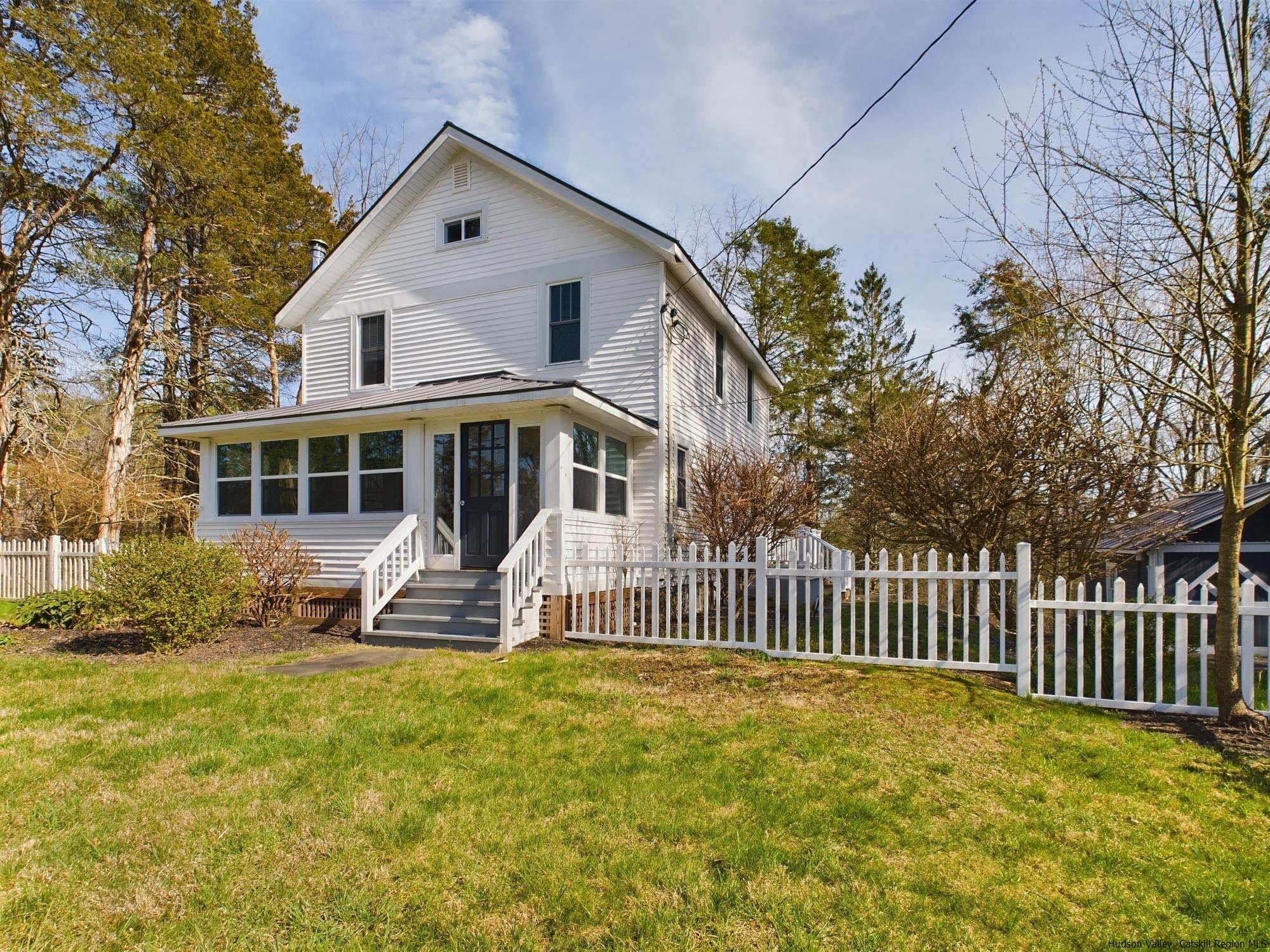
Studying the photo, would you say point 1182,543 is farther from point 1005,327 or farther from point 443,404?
point 443,404

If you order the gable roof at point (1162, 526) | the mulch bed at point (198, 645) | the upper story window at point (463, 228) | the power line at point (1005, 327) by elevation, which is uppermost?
the upper story window at point (463, 228)

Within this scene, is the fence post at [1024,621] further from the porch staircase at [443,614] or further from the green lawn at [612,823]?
the porch staircase at [443,614]

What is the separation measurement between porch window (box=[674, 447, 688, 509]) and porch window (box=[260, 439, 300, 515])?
691 cm

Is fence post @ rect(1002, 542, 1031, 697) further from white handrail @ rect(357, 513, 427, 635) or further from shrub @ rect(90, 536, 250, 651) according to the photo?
shrub @ rect(90, 536, 250, 651)

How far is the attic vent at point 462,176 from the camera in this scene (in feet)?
42.6

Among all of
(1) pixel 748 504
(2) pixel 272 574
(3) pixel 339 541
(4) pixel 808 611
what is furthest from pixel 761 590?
(2) pixel 272 574

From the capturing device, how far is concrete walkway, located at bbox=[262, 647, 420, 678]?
22.9 ft

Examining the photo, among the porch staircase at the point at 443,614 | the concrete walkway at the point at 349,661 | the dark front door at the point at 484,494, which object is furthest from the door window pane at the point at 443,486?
the concrete walkway at the point at 349,661

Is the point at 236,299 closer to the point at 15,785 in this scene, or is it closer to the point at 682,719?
the point at 15,785

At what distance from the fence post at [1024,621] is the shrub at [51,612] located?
13.1m

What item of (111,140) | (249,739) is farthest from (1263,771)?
(111,140)

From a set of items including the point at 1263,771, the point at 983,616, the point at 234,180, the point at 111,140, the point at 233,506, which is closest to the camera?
the point at 1263,771

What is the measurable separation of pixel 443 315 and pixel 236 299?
9.39 m

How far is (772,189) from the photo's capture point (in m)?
10.9
